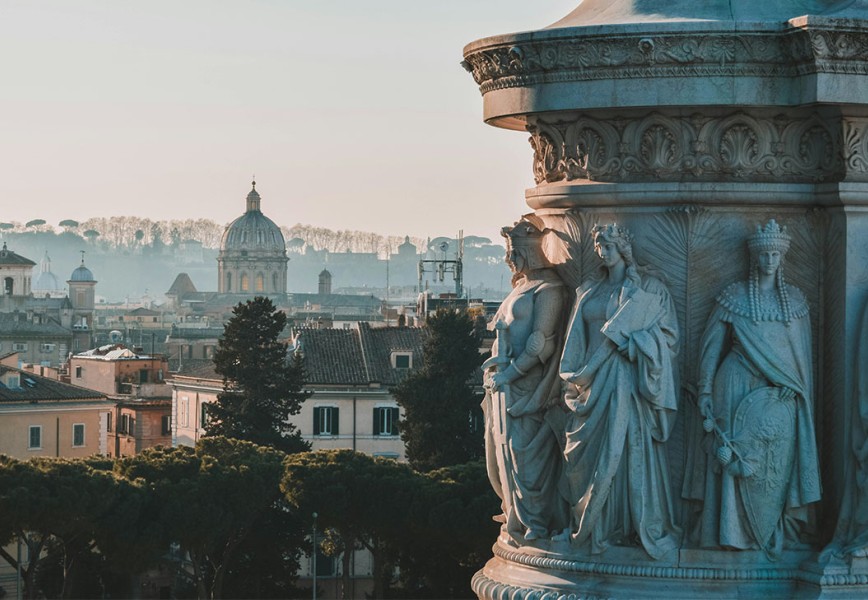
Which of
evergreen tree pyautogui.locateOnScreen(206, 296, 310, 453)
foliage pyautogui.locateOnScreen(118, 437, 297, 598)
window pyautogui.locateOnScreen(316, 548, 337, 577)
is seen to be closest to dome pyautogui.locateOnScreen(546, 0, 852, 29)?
foliage pyautogui.locateOnScreen(118, 437, 297, 598)

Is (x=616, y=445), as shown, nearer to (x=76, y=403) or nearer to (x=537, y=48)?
(x=537, y=48)

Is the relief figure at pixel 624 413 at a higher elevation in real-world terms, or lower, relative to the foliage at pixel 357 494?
higher

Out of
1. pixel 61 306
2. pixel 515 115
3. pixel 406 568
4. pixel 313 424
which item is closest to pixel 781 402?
pixel 515 115

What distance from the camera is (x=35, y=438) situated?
4941 cm

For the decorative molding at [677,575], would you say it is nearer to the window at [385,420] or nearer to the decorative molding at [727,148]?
the decorative molding at [727,148]

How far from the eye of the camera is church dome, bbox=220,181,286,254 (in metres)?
175

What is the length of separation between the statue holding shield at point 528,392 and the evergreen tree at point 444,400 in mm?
31495

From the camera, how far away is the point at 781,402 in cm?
486

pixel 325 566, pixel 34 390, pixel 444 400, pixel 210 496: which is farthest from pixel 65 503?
pixel 34 390

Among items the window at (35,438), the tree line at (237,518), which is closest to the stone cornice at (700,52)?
the tree line at (237,518)

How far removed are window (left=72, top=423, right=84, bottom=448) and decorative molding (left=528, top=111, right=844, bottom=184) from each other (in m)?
46.9

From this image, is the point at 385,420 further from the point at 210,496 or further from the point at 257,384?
the point at 210,496

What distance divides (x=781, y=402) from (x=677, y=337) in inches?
10.5

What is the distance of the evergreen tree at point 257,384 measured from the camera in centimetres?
3966
